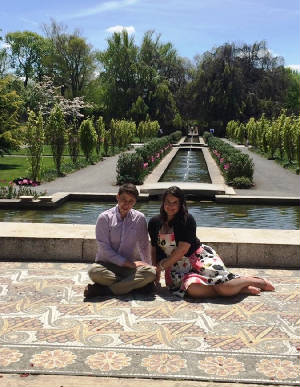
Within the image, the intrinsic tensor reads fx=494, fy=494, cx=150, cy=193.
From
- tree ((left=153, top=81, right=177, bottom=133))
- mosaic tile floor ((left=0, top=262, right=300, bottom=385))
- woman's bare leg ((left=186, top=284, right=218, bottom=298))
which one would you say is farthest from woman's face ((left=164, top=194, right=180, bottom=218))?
tree ((left=153, top=81, right=177, bottom=133))

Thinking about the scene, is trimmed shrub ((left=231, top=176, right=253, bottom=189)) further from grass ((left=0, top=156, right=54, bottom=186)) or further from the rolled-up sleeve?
the rolled-up sleeve

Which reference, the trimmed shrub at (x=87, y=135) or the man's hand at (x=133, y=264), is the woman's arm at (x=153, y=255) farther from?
the trimmed shrub at (x=87, y=135)

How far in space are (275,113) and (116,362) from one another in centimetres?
5472

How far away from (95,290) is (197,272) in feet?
3.09

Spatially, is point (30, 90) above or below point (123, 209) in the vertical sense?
above

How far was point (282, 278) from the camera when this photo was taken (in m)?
5.23

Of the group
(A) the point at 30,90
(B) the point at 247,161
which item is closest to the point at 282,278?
(B) the point at 247,161

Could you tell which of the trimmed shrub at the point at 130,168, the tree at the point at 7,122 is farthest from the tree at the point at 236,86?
the trimmed shrub at the point at 130,168

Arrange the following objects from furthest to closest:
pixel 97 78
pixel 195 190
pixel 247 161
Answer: pixel 97 78, pixel 247 161, pixel 195 190

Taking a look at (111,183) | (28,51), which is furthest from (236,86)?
(111,183)

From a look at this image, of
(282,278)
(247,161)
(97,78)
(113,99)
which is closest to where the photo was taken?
(282,278)

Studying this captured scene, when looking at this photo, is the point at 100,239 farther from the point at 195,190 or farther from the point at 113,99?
the point at 113,99

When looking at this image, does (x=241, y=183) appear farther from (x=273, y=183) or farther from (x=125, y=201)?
(x=125, y=201)

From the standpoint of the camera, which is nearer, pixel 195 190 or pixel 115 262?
pixel 115 262
